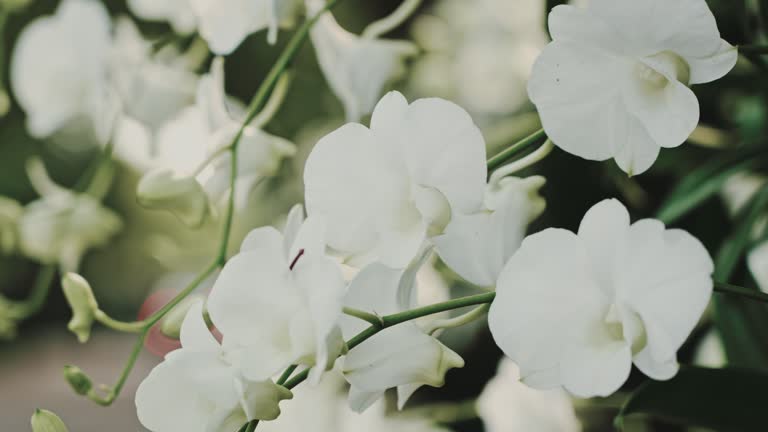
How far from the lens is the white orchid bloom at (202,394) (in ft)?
0.55

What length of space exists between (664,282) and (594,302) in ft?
0.05

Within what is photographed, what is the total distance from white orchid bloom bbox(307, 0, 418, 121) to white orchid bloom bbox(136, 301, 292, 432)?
0.13 metres

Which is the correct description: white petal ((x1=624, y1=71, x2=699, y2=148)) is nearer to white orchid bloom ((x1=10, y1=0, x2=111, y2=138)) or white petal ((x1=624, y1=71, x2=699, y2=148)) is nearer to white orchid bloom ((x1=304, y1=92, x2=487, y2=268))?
white orchid bloom ((x1=304, y1=92, x2=487, y2=268))

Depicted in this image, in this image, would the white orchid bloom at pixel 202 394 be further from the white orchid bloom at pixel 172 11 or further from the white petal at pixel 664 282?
the white orchid bloom at pixel 172 11

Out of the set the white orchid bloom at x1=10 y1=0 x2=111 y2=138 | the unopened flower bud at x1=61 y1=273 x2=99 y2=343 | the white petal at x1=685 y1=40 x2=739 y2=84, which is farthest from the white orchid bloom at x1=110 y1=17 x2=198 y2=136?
the white petal at x1=685 y1=40 x2=739 y2=84

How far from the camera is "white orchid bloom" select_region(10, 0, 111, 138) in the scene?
14.5 inches

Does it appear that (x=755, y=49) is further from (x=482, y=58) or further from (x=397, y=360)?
(x=482, y=58)

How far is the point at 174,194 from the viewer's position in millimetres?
256

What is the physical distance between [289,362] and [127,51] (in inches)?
9.6

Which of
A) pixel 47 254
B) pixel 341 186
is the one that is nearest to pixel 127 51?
pixel 47 254

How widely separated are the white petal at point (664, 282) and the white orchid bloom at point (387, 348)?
0.04 metres

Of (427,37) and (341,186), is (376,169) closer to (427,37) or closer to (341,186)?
(341,186)

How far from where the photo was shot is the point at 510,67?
57 cm

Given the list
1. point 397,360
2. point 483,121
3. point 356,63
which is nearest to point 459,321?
A: point 397,360
